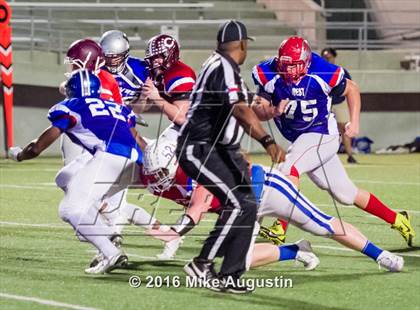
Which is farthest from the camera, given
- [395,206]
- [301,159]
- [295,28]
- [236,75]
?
[295,28]

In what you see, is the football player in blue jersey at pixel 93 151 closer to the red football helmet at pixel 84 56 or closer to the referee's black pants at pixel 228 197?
the red football helmet at pixel 84 56

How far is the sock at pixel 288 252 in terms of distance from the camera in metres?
7.37

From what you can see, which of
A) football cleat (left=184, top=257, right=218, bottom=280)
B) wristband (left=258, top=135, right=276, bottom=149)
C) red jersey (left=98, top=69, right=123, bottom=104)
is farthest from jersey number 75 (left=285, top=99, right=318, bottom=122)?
football cleat (left=184, top=257, right=218, bottom=280)

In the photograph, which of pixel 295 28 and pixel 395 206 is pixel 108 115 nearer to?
pixel 395 206

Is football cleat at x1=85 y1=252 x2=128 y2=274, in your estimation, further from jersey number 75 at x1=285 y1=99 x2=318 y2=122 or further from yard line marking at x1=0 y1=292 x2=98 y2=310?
jersey number 75 at x1=285 y1=99 x2=318 y2=122

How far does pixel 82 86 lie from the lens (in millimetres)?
7543

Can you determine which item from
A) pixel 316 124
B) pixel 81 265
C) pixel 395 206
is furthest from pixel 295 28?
pixel 81 265

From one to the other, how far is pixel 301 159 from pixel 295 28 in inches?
653

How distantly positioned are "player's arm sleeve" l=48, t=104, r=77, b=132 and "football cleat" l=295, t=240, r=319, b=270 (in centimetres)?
172

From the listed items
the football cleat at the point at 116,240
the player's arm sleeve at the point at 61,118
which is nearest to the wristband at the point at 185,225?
the football cleat at the point at 116,240

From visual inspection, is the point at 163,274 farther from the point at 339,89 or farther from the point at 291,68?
the point at 339,89

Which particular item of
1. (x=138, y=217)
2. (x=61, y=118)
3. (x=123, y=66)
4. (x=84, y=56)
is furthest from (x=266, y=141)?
(x=123, y=66)

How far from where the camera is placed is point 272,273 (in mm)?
7723

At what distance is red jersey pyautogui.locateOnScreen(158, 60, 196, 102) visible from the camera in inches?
347
